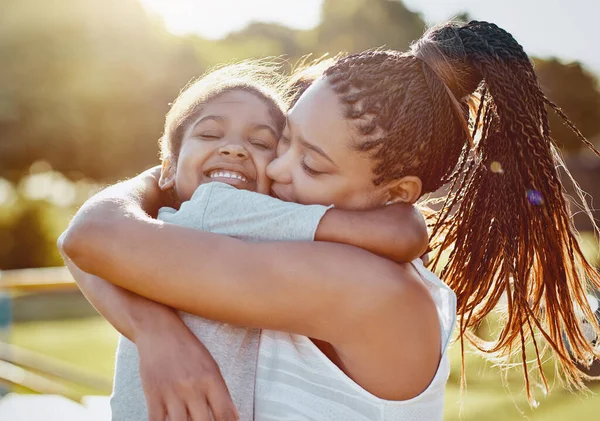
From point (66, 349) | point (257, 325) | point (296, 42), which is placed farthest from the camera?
point (296, 42)

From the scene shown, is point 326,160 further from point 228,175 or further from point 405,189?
point 228,175

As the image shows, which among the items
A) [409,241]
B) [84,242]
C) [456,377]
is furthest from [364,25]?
[84,242]

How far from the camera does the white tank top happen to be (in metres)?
1.71

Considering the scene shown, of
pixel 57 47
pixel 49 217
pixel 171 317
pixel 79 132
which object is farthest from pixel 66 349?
pixel 57 47

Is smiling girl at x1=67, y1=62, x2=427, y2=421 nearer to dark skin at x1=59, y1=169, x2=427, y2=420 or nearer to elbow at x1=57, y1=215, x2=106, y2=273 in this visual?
dark skin at x1=59, y1=169, x2=427, y2=420

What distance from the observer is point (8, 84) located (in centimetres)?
2208

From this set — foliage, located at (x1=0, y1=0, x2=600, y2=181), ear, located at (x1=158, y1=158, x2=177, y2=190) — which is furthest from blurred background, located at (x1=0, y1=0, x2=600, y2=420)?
ear, located at (x1=158, y1=158, x2=177, y2=190)

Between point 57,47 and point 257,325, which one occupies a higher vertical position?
point 257,325

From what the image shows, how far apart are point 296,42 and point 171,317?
34591mm

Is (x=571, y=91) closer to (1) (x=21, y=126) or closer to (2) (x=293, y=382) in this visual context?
(1) (x=21, y=126)

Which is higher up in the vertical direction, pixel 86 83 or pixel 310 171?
pixel 310 171

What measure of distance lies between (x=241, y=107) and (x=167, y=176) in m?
0.33

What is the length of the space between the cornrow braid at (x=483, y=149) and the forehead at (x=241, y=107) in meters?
0.36

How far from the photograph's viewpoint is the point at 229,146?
218 centimetres
